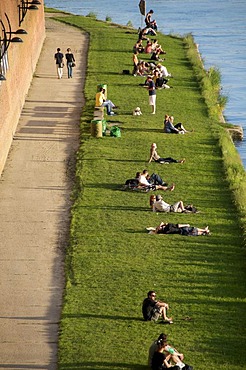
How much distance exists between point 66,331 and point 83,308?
45.1 inches

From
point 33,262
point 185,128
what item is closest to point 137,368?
point 33,262

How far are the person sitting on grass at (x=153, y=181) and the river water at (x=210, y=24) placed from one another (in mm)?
12847

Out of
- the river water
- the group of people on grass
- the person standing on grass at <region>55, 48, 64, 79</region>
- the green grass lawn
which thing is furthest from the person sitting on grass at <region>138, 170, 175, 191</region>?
the person standing on grass at <region>55, 48, 64, 79</region>

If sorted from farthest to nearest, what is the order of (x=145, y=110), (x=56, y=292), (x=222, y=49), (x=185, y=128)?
(x=222, y=49) → (x=145, y=110) → (x=185, y=128) → (x=56, y=292)

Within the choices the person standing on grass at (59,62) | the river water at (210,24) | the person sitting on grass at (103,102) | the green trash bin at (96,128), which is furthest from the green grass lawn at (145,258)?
the river water at (210,24)

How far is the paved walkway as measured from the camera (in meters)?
20.7

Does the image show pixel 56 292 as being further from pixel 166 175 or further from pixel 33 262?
pixel 166 175

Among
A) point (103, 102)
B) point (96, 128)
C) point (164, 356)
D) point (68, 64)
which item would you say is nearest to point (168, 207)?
point (96, 128)

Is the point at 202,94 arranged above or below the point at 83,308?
above

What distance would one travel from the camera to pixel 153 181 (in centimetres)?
3002

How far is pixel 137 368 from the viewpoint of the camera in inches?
761

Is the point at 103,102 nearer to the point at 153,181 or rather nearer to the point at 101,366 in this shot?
the point at 153,181

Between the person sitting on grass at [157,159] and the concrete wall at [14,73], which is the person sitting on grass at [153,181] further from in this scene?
the concrete wall at [14,73]

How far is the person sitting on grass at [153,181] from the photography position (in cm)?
2980
